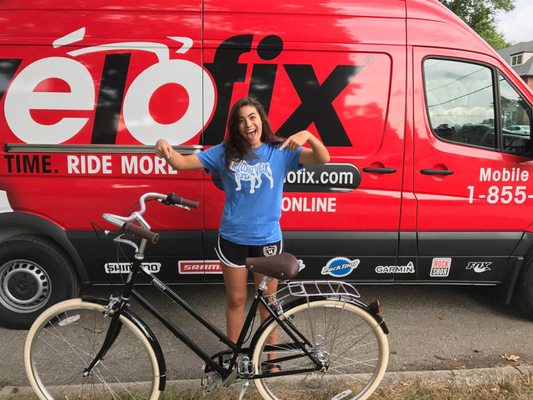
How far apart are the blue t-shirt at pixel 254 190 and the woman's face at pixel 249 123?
0.08m

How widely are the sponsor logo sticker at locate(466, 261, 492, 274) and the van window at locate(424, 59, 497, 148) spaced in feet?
2.85

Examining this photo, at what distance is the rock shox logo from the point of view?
3.43 meters

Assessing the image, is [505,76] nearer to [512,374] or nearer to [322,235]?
[322,235]

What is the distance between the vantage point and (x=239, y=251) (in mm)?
2461

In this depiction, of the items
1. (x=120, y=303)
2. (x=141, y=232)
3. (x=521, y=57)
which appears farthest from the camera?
(x=521, y=57)

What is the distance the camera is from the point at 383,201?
3.36 metres

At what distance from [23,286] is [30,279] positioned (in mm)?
86

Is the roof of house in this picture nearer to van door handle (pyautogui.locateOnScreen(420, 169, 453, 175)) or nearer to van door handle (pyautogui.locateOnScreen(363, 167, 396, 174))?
van door handle (pyautogui.locateOnScreen(420, 169, 453, 175))

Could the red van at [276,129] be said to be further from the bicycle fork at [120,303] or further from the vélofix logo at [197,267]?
the bicycle fork at [120,303]

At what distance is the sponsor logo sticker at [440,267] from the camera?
11.3 feet

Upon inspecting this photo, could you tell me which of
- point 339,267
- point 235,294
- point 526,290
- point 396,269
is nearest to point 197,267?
point 235,294

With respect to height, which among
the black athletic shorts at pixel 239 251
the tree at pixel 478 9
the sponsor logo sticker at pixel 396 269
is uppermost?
the tree at pixel 478 9

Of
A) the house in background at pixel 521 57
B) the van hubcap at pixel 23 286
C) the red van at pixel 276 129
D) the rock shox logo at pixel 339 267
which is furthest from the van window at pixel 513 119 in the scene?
the house in background at pixel 521 57

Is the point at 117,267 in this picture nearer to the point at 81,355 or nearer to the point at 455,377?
the point at 81,355
